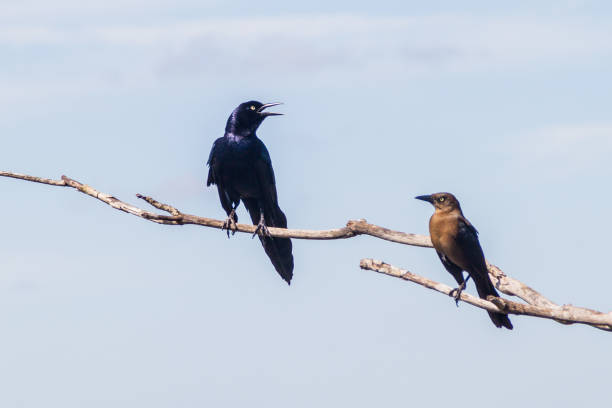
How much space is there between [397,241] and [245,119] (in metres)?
4.92

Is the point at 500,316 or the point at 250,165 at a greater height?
the point at 250,165

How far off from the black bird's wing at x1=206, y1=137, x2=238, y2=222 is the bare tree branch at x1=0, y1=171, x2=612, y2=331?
109 inches

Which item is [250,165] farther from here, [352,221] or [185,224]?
[352,221]

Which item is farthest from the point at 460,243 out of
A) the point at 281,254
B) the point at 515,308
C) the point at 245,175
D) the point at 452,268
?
the point at 245,175

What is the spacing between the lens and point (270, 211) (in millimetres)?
14344

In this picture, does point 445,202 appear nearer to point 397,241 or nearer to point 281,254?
point 397,241

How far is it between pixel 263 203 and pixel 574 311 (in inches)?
229

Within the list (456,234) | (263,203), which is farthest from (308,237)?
(263,203)

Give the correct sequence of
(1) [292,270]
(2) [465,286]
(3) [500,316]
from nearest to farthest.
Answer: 1. (3) [500,316]
2. (2) [465,286]
3. (1) [292,270]

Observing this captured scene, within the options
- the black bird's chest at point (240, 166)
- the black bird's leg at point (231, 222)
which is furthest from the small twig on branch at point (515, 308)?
the black bird's chest at point (240, 166)

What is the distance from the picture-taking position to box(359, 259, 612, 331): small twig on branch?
9023mm

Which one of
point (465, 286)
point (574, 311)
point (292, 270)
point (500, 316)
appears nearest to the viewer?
point (574, 311)

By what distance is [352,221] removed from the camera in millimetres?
Answer: 10469

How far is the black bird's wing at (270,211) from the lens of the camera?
13.8 m
